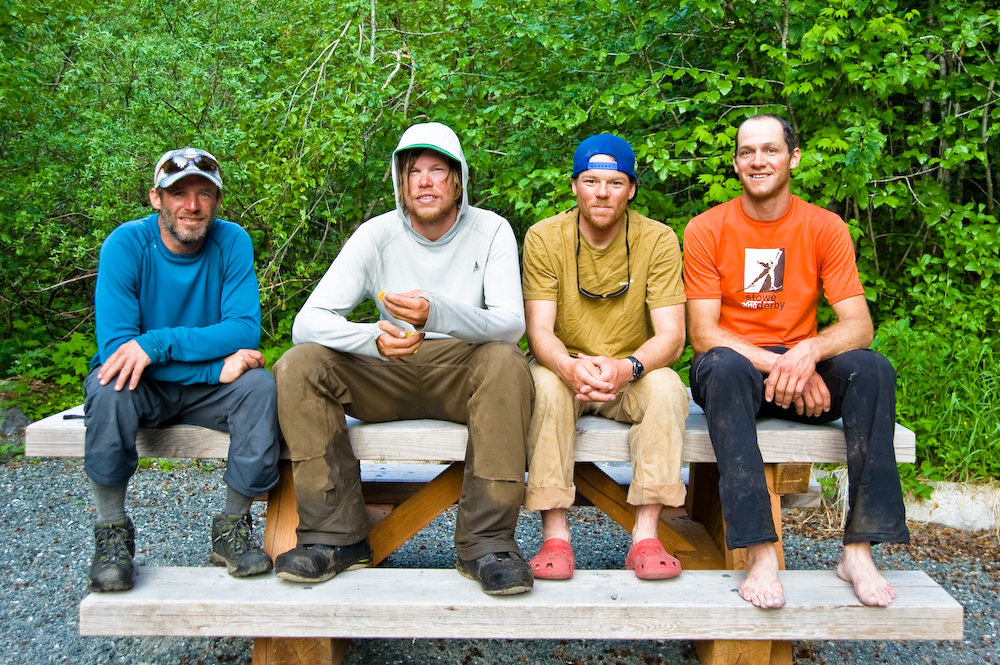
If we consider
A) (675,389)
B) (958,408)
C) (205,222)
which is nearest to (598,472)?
(675,389)

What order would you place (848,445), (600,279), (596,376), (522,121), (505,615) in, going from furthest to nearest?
(522,121) → (600,279) → (596,376) → (848,445) → (505,615)

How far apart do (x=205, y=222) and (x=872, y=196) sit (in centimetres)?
389

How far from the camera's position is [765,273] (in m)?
3.17

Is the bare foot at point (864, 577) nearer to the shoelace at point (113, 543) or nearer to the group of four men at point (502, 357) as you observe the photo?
the group of four men at point (502, 357)

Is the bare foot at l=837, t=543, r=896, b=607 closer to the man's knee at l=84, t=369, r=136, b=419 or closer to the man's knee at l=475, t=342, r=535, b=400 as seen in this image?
the man's knee at l=475, t=342, r=535, b=400

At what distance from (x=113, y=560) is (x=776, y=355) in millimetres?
2385

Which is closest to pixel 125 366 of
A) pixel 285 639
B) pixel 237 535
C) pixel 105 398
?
pixel 105 398

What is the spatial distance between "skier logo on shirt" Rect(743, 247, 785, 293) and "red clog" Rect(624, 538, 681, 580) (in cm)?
112

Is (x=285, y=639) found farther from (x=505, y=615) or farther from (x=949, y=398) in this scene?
(x=949, y=398)

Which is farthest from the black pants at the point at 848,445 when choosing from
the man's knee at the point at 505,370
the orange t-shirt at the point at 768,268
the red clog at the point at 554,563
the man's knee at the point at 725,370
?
the man's knee at the point at 505,370

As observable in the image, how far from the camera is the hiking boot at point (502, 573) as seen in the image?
8.17 feet

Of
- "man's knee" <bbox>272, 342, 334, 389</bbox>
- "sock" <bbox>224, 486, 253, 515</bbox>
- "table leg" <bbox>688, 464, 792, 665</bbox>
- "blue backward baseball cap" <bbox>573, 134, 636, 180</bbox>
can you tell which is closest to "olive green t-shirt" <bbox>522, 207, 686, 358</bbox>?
"blue backward baseball cap" <bbox>573, 134, 636, 180</bbox>

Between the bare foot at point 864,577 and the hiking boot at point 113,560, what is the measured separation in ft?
7.62

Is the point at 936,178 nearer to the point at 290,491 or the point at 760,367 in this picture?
the point at 760,367
